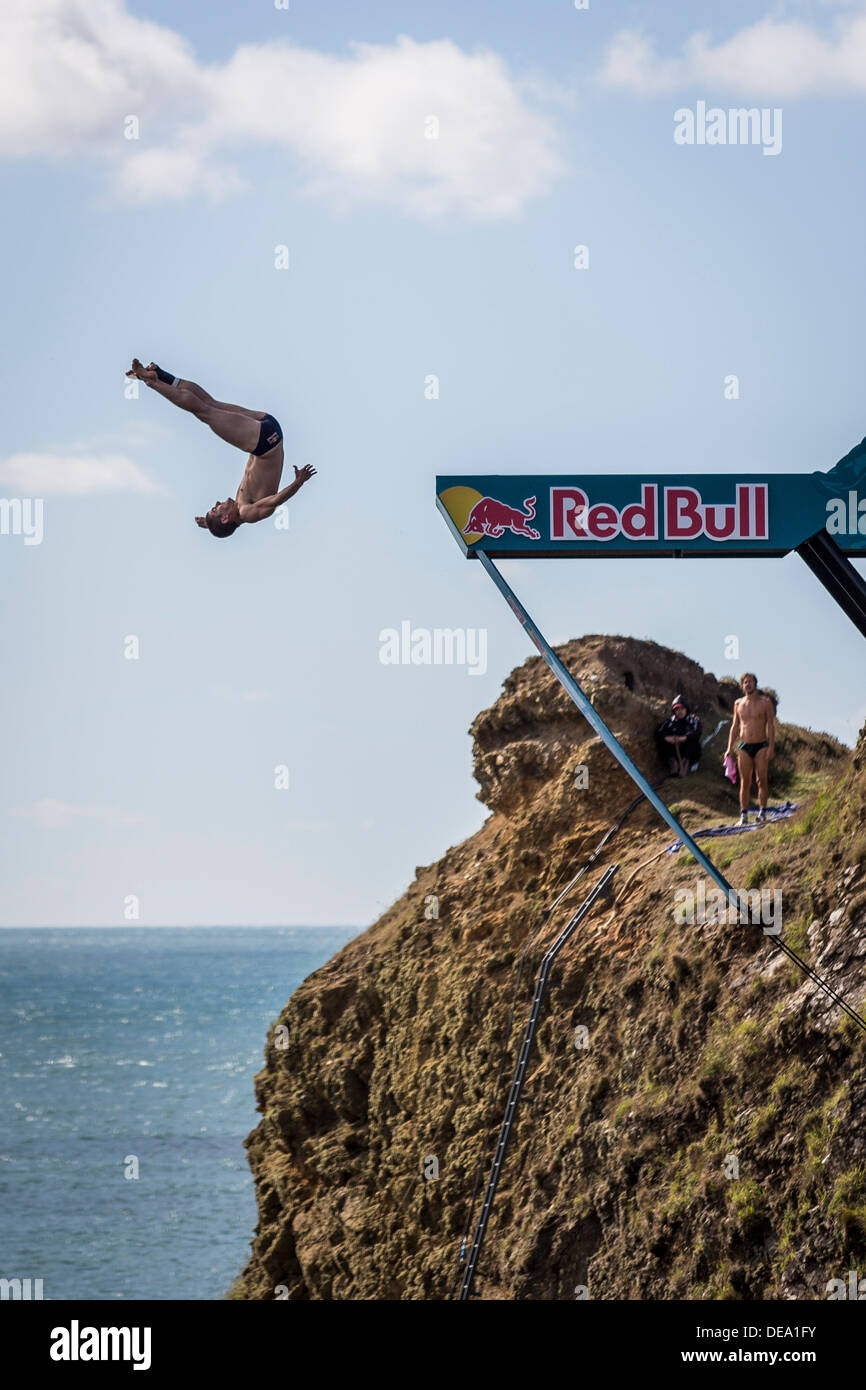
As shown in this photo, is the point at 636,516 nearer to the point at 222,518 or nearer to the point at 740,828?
the point at 222,518

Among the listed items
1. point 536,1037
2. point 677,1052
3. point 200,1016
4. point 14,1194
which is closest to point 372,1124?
point 536,1037

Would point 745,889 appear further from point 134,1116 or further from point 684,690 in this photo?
point 134,1116

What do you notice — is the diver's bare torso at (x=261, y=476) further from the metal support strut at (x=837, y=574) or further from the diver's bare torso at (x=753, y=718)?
the diver's bare torso at (x=753, y=718)

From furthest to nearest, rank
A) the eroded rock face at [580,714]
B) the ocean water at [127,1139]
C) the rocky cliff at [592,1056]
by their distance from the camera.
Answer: the ocean water at [127,1139] → the eroded rock face at [580,714] → the rocky cliff at [592,1056]

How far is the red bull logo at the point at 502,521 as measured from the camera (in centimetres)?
1934

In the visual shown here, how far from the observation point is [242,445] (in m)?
19.2

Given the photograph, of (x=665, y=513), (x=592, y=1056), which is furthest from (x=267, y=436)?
(x=592, y=1056)

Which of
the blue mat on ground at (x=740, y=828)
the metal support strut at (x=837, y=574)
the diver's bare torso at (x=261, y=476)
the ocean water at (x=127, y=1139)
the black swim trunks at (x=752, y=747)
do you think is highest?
the diver's bare torso at (x=261, y=476)

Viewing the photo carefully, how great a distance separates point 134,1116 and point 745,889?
3522 inches

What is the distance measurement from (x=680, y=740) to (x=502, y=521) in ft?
27.2

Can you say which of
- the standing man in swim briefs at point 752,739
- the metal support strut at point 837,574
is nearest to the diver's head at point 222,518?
the metal support strut at point 837,574

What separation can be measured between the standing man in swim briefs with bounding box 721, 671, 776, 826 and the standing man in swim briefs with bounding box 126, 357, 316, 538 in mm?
7723

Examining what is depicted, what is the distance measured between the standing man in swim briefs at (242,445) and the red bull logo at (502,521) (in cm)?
222

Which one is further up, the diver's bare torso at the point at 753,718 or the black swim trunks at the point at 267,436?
the black swim trunks at the point at 267,436
